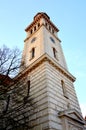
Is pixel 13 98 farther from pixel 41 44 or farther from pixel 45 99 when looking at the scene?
pixel 41 44

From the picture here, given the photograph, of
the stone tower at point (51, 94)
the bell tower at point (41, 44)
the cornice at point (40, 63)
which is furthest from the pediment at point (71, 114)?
the bell tower at point (41, 44)

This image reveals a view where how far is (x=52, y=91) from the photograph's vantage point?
47.8 feet

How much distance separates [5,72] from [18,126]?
4.39 meters

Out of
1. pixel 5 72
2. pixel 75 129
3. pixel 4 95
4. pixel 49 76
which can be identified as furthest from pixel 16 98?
pixel 75 129

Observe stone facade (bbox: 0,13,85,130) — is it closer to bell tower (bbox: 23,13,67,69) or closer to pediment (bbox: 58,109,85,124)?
pediment (bbox: 58,109,85,124)

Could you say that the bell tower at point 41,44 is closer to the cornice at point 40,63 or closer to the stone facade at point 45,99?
the stone facade at point 45,99

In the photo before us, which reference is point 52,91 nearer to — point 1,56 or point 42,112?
point 42,112

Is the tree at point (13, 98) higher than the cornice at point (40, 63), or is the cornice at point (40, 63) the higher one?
the cornice at point (40, 63)

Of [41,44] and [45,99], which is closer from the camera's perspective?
[45,99]

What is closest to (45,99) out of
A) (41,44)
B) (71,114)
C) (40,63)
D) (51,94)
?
(51,94)

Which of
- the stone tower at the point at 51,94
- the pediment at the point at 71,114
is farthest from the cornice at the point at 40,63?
the pediment at the point at 71,114

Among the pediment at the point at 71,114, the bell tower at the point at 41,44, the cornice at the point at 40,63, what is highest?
the bell tower at the point at 41,44

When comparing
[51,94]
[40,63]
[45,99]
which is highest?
[40,63]

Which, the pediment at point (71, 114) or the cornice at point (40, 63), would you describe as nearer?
the pediment at point (71, 114)
